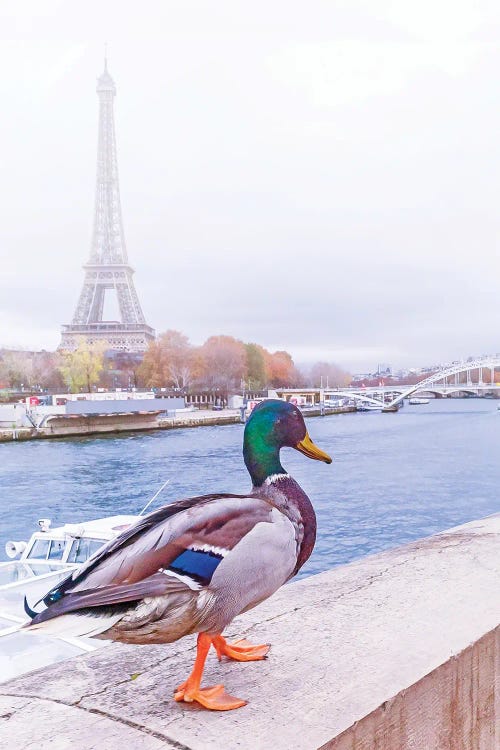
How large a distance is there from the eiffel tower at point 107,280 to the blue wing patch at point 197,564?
1516 inches

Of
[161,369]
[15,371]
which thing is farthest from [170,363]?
[15,371]

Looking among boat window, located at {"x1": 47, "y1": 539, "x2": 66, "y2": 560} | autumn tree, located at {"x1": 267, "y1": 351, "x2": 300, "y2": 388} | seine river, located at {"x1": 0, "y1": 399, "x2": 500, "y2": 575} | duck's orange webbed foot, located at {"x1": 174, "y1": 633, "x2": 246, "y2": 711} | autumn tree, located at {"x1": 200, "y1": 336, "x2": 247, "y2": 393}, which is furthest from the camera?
autumn tree, located at {"x1": 267, "y1": 351, "x2": 300, "y2": 388}

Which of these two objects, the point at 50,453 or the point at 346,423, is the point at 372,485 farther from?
the point at 346,423

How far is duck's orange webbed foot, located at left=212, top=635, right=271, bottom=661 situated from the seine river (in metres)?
6.23

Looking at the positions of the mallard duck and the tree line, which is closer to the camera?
the mallard duck

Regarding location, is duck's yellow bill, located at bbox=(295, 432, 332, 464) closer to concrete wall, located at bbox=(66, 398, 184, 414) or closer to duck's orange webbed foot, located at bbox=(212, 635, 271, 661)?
duck's orange webbed foot, located at bbox=(212, 635, 271, 661)

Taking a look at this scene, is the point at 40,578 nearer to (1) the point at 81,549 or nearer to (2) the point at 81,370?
(1) the point at 81,549

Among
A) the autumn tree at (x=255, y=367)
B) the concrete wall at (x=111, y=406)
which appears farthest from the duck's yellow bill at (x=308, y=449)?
the autumn tree at (x=255, y=367)

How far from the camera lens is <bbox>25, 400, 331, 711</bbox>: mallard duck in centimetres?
80

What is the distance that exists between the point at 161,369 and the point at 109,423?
9.73 metres

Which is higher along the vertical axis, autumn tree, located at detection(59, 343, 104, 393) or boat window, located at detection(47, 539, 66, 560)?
autumn tree, located at detection(59, 343, 104, 393)

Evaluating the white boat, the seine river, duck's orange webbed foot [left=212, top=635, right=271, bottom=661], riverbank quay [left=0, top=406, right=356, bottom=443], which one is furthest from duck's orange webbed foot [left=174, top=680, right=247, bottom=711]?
riverbank quay [left=0, top=406, right=356, bottom=443]

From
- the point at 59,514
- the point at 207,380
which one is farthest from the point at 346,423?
the point at 59,514

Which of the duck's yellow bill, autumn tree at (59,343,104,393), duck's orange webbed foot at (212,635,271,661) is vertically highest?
autumn tree at (59,343,104,393)
